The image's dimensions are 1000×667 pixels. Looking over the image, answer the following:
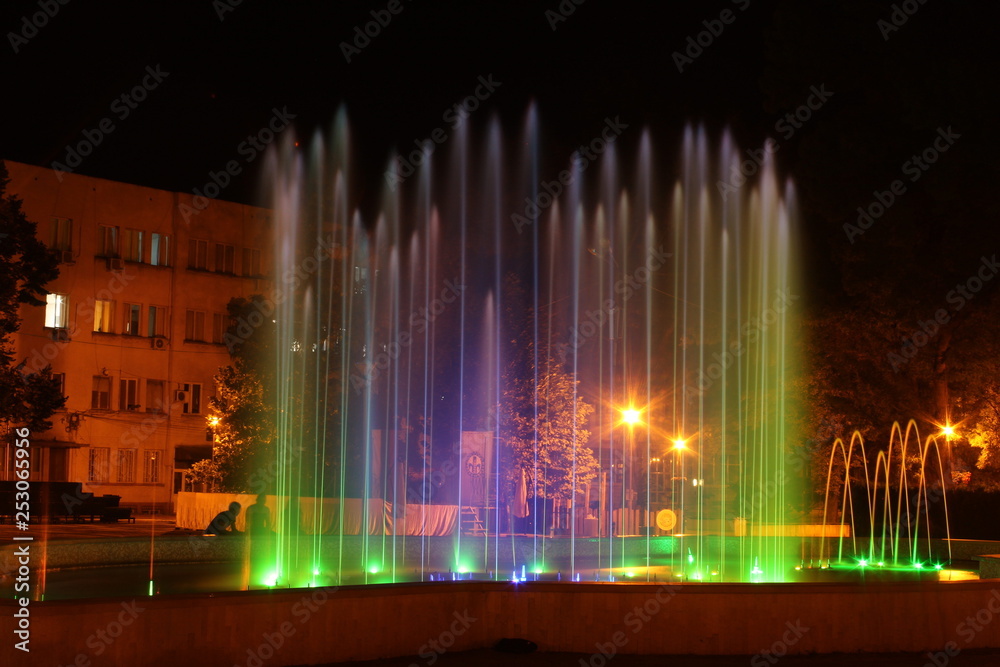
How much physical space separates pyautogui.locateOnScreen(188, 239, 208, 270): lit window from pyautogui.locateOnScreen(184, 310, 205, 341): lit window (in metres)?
1.93

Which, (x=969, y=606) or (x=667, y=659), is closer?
(x=667, y=659)

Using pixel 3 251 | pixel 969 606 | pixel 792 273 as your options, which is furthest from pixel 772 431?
pixel 969 606

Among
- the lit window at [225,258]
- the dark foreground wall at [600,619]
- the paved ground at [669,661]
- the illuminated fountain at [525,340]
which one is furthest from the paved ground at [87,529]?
the paved ground at [669,661]

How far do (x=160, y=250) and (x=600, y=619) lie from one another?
133 feet

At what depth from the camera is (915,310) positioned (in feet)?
109

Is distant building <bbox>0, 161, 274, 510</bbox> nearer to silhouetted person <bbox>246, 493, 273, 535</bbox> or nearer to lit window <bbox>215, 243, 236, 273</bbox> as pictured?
lit window <bbox>215, 243, 236, 273</bbox>

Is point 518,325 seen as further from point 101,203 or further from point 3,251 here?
point 101,203

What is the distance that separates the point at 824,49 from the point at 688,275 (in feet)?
27.3

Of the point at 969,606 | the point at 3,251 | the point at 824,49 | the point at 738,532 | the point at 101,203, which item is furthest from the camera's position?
the point at 101,203

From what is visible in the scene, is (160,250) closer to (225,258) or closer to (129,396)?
(225,258)

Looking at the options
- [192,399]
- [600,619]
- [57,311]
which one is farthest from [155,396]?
[600,619]

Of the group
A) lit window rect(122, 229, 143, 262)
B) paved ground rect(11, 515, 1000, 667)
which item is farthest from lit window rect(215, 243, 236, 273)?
paved ground rect(11, 515, 1000, 667)

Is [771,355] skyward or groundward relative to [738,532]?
skyward

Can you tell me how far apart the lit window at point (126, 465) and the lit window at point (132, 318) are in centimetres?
473
